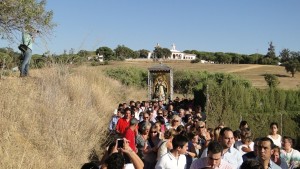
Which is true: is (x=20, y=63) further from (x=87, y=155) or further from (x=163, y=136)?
(x=163, y=136)

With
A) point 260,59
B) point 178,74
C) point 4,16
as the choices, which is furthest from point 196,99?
point 260,59

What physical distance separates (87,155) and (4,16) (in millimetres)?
5754

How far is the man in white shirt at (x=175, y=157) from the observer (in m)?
6.43

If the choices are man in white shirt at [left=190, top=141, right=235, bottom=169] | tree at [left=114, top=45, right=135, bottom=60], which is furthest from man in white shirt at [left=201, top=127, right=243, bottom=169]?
tree at [left=114, top=45, right=135, bottom=60]

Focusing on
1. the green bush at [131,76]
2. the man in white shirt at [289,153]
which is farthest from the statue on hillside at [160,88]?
the man in white shirt at [289,153]

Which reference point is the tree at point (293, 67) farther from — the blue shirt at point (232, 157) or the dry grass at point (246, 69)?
the blue shirt at point (232, 157)

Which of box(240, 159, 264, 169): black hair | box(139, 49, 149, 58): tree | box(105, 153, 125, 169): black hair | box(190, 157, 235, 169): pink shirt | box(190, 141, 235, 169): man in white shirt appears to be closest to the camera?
box(105, 153, 125, 169): black hair

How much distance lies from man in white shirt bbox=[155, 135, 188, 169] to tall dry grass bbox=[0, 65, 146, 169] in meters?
2.26

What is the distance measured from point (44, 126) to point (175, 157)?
396cm

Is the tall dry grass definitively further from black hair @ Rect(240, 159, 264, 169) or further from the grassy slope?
black hair @ Rect(240, 159, 264, 169)

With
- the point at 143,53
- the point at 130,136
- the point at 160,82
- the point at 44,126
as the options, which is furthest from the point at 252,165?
the point at 143,53

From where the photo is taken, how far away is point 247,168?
4.83m

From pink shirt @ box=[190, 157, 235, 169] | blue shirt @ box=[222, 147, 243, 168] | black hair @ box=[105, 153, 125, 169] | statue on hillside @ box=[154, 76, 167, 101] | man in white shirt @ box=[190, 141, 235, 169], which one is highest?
black hair @ box=[105, 153, 125, 169]

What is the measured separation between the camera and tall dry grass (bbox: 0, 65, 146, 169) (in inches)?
304
